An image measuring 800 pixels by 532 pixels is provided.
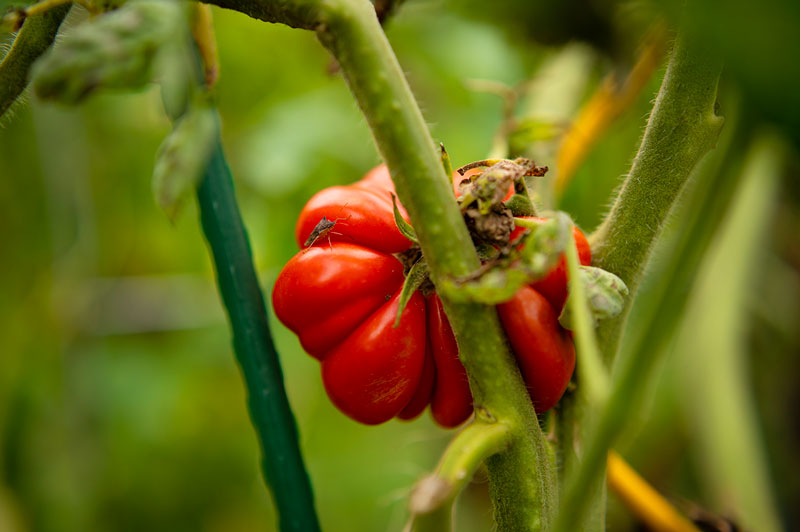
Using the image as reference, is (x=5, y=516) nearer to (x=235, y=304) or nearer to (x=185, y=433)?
(x=185, y=433)

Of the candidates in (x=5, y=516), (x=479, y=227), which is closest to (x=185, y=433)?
(x=5, y=516)

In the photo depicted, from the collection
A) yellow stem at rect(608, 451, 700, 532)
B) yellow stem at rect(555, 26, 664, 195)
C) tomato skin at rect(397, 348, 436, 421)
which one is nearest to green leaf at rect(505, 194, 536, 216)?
tomato skin at rect(397, 348, 436, 421)

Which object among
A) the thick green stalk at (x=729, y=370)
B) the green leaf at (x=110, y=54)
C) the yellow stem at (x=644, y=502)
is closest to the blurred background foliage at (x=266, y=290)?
the thick green stalk at (x=729, y=370)

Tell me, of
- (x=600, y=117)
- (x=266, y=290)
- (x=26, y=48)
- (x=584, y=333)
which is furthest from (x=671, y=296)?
(x=266, y=290)

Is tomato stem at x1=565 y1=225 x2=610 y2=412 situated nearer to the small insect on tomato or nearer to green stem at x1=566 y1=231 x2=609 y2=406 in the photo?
green stem at x1=566 y1=231 x2=609 y2=406

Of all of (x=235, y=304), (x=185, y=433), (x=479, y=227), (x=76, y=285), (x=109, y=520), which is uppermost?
(x=479, y=227)

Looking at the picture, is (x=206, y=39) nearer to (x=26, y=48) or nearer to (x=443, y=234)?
(x=26, y=48)

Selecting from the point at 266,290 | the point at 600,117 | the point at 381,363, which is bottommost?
the point at 266,290
